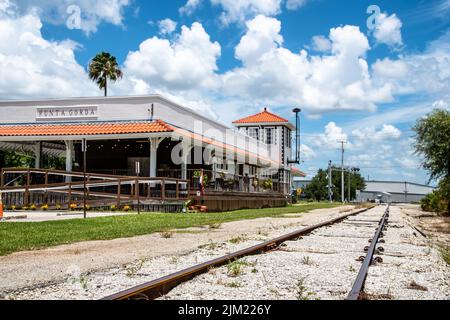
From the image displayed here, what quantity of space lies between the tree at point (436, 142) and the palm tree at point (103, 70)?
29.6 m

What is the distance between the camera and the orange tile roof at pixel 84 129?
79.7 feet

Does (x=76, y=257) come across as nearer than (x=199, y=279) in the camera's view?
No

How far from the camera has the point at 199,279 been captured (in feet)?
19.3

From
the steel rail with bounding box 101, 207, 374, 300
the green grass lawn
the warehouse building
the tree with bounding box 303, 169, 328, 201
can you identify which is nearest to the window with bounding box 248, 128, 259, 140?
the green grass lawn

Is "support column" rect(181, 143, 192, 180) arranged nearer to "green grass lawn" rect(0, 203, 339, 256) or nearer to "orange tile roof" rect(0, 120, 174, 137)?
"orange tile roof" rect(0, 120, 174, 137)

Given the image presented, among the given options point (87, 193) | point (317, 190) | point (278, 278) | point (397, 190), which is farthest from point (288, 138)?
point (397, 190)

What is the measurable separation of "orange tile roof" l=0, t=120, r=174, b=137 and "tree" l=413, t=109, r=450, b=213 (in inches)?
644

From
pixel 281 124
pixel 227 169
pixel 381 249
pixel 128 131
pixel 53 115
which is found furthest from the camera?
pixel 281 124

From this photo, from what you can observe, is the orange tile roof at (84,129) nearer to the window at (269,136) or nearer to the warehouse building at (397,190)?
the window at (269,136)

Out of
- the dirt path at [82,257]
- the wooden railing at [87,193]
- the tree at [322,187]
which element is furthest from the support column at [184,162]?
the tree at [322,187]
